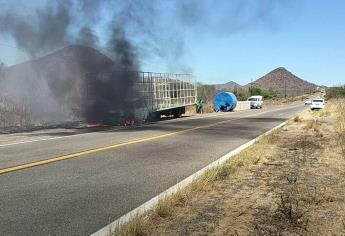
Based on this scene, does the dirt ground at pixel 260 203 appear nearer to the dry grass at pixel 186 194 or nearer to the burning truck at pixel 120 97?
Answer: the dry grass at pixel 186 194

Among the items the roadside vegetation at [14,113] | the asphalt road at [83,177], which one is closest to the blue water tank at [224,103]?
the roadside vegetation at [14,113]

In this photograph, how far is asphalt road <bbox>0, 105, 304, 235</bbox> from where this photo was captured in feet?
19.5

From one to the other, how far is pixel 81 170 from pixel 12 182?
5.32 ft

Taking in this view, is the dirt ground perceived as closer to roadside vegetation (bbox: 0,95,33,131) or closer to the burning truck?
the burning truck

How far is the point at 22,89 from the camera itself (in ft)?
99.3

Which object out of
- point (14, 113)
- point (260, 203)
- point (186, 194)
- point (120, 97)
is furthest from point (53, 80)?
point (260, 203)

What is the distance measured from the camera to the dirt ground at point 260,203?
5336 mm

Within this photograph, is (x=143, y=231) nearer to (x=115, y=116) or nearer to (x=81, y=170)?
(x=81, y=170)

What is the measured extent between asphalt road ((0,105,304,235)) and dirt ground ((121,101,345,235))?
74cm

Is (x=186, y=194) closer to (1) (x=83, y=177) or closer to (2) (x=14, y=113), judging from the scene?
(1) (x=83, y=177)

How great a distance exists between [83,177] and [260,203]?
11.5 feet

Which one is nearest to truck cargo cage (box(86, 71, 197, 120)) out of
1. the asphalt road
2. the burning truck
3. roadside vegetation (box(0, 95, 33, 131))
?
the burning truck

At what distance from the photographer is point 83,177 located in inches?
344

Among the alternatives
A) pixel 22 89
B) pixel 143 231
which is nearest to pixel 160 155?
pixel 143 231
